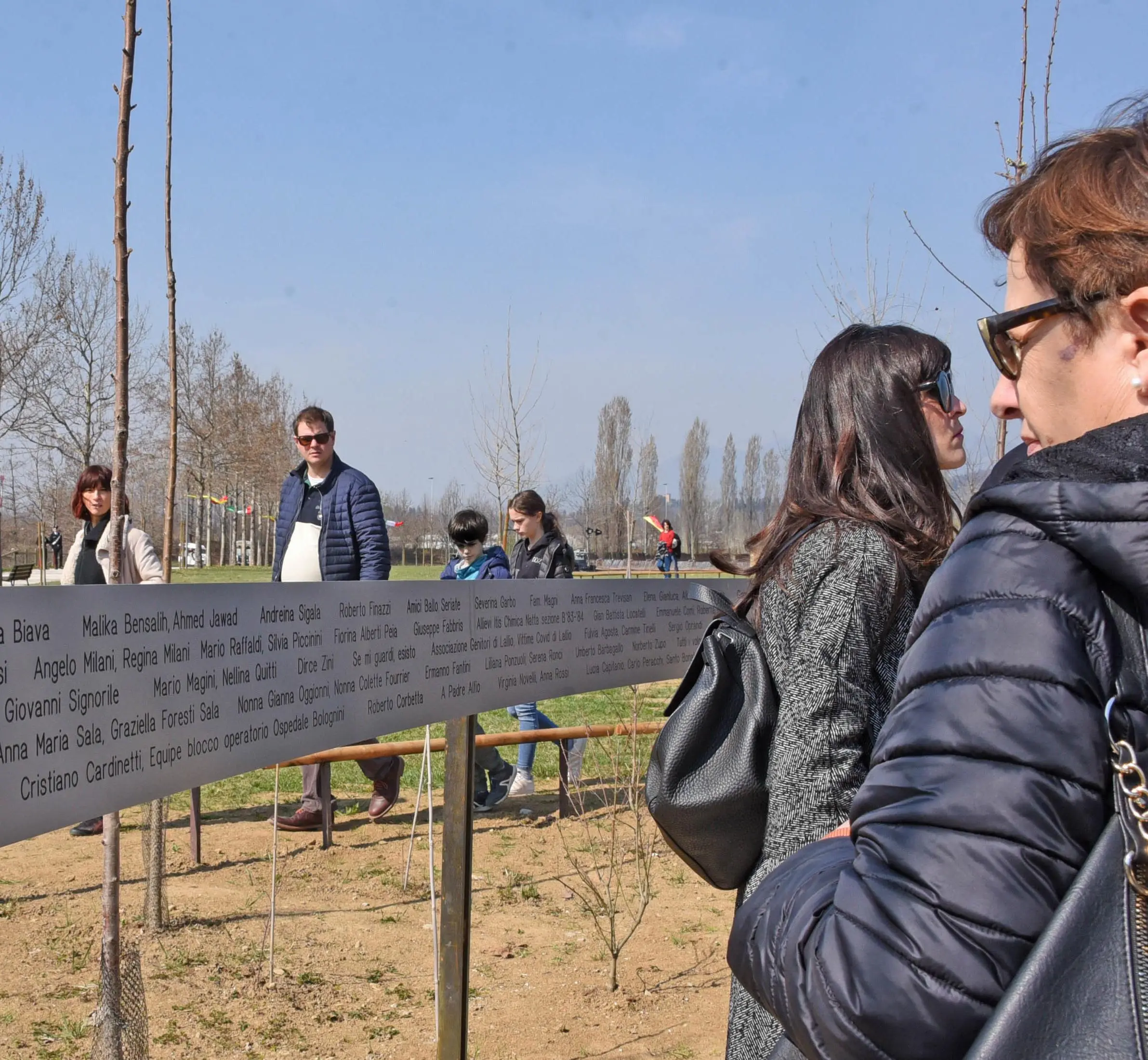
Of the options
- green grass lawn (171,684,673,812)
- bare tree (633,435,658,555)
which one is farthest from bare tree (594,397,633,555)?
green grass lawn (171,684,673,812)

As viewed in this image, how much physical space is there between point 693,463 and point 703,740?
78121 mm

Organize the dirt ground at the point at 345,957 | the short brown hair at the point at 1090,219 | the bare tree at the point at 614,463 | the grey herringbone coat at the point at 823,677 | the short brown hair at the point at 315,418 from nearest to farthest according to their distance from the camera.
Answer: the short brown hair at the point at 1090,219 < the grey herringbone coat at the point at 823,677 < the dirt ground at the point at 345,957 < the short brown hair at the point at 315,418 < the bare tree at the point at 614,463

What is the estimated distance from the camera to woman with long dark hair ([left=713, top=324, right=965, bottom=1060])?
5.02 ft

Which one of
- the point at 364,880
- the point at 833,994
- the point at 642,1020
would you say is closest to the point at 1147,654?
the point at 833,994

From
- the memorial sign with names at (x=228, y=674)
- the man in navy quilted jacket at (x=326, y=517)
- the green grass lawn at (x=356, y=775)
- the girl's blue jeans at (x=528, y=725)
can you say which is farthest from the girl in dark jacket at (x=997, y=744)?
the girl's blue jeans at (x=528, y=725)

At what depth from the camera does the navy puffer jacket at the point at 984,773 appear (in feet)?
2.42

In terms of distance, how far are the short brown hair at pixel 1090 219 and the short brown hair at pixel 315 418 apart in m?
4.54

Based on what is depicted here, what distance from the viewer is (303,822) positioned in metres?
5.90

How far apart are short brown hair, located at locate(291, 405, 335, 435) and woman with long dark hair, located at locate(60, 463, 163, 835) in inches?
33.7

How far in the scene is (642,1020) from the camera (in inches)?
151

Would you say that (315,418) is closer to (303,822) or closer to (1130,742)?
(303,822)

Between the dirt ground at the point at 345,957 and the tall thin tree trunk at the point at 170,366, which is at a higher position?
the tall thin tree trunk at the point at 170,366

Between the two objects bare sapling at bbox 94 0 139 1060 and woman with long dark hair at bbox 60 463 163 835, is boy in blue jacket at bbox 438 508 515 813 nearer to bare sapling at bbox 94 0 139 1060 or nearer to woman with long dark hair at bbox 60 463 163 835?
woman with long dark hair at bbox 60 463 163 835

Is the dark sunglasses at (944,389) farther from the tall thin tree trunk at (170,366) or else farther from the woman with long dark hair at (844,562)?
the tall thin tree trunk at (170,366)
